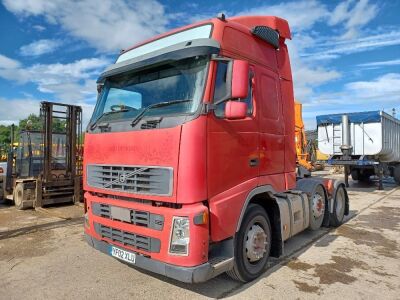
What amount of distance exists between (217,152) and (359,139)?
469 inches

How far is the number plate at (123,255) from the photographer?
397 cm

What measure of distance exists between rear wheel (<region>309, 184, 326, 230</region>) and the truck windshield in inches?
142

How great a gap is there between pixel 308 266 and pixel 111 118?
3.44 m

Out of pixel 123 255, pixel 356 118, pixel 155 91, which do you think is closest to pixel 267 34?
pixel 155 91

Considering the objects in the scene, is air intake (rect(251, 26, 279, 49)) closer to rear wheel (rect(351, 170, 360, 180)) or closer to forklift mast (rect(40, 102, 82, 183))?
forklift mast (rect(40, 102, 82, 183))

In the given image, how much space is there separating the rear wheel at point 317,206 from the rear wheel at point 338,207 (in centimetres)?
49

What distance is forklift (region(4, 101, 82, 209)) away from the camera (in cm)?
1015

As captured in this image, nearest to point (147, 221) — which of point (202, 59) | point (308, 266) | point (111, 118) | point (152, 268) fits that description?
point (152, 268)

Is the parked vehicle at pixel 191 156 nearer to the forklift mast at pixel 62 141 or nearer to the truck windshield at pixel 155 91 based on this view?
the truck windshield at pixel 155 91

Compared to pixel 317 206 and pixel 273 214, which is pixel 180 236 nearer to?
pixel 273 214

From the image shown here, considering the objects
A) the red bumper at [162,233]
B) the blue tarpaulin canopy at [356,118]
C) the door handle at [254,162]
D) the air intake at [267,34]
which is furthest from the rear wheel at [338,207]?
the blue tarpaulin canopy at [356,118]

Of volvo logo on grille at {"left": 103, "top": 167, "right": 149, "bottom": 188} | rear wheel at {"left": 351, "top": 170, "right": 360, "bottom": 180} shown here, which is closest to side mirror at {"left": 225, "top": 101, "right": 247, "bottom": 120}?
volvo logo on grille at {"left": 103, "top": 167, "right": 149, "bottom": 188}

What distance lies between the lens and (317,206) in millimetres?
6633

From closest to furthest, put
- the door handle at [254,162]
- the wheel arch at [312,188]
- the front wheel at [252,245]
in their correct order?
the front wheel at [252,245] → the door handle at [254,162] → the wheel arch at [312,188]
